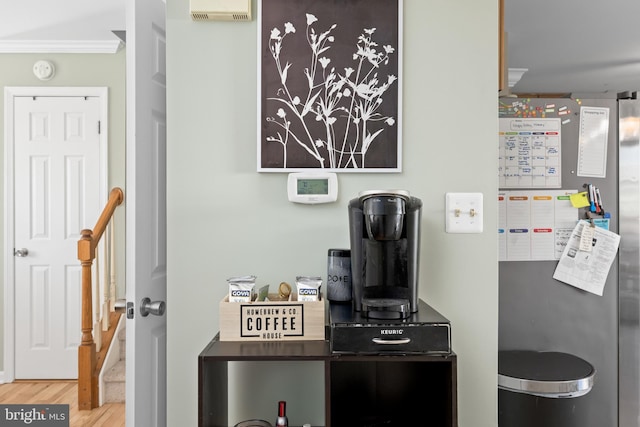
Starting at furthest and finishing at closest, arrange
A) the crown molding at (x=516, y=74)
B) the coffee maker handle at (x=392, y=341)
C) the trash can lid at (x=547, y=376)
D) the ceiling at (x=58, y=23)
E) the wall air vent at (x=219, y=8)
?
the crown molding at (x=516, y=74)
the ceiling at (x=58, y=23)
the trash can lid at (x=547, y=376)
the wall air vent at (x=219, y=8)
the coffee maker handle at (x=392, y=341)

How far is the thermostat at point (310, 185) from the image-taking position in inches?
57.9

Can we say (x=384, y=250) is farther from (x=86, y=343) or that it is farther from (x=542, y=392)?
(x=86, y=343)

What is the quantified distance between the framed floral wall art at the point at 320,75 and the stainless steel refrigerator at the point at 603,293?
66cm

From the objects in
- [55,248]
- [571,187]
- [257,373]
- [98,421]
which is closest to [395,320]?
[257,373]

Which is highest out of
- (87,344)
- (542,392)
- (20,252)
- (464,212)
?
(464,212)

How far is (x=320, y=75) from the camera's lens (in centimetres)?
149

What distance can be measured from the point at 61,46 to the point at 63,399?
268 cm

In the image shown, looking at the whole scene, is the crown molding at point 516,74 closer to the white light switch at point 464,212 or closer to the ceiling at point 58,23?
the white light switch at point 464,212

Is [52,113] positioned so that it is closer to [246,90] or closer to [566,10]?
[246,90]

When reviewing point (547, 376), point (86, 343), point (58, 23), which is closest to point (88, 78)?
point (58, 23)

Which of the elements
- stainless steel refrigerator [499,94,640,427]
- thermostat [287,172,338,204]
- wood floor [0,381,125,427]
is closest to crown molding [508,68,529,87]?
stainless steel refrigerator [499,94,640,427]

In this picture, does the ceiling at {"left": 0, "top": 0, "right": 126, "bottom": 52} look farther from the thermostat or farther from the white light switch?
the white light switch

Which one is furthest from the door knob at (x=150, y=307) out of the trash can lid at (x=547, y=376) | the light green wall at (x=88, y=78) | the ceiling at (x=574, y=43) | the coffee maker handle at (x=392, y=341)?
the ceiling at (x=574, y=43)

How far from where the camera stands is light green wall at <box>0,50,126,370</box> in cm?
357
